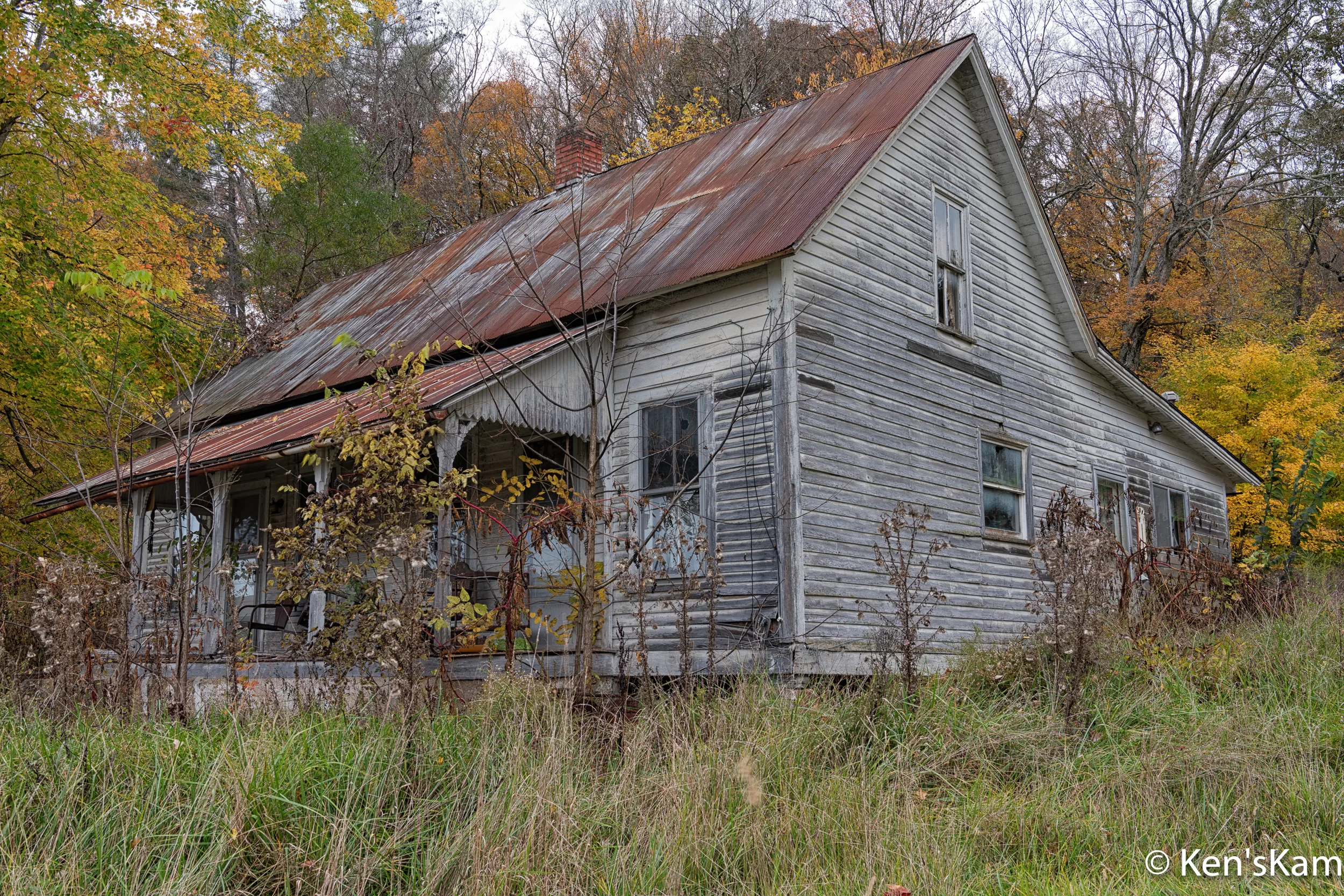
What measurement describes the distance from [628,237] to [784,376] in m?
2.80

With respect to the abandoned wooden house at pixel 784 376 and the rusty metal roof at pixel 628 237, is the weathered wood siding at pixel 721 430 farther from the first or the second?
the rusty metal roof at pixel 628 237

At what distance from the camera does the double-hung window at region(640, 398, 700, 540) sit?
34.9 feet

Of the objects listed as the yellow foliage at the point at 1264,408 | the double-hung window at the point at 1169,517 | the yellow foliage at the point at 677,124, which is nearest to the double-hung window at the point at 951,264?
the double-hung window at the point at 1169,517

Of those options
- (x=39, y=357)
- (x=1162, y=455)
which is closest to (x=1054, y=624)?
(x=1162, y=455)

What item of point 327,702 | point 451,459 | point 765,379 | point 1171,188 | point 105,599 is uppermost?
point 1171,188

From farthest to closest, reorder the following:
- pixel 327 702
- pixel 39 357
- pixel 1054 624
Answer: pixel 39 357 < pixel 1054 624 < pixel 327 702

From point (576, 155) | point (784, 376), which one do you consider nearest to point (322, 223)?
point (576, 155)

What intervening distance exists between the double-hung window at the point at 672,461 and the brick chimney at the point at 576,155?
754 cm

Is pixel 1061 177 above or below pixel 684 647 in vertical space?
above

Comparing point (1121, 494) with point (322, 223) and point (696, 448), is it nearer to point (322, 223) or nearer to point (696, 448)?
point (696, 448)

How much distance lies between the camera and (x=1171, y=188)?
3014 cm

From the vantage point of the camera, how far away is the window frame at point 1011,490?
1273 cm

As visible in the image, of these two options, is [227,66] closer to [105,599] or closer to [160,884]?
[105,599]

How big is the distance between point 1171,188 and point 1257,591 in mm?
21761
